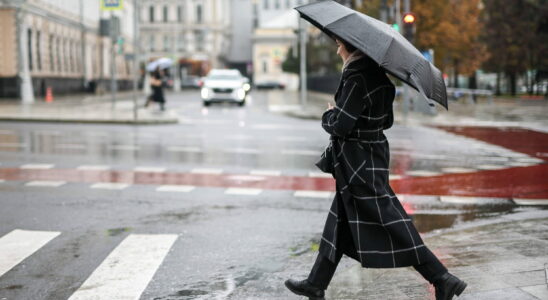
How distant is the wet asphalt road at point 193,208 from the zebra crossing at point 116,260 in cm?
7

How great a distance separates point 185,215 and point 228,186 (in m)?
2.16

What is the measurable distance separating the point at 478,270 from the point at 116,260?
9.37ft

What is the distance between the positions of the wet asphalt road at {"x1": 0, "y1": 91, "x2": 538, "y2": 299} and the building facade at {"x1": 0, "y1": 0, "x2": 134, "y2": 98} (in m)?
23.0

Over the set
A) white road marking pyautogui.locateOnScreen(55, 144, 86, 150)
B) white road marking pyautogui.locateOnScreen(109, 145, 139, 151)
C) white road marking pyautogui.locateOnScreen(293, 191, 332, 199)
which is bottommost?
white road marking pyautogui.locateOnScreen(293, 191, 332, 199)

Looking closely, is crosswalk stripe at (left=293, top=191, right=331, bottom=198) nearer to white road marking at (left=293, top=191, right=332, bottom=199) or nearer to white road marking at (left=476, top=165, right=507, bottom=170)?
white road marking at (left=293, top=191, right=332, bottom=199)

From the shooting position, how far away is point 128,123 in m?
23.4

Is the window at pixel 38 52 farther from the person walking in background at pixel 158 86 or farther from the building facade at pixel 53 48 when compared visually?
the person walking in background at pixel 158 86

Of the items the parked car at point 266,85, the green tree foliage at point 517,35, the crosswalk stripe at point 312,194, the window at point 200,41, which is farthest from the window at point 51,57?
the window at point 200,41

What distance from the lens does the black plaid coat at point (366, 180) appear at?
4.64 m

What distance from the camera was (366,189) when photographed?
4664mm

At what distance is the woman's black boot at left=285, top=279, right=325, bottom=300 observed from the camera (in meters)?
5.00

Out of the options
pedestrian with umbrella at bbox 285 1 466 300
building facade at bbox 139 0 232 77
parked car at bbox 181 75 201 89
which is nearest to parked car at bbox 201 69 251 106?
pedestrian with umbrella at bbox 285 1 466 300

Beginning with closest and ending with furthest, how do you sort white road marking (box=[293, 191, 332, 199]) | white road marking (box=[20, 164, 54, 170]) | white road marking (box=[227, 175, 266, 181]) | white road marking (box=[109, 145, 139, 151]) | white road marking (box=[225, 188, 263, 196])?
1. white road marking (box=[293, 191, 332, 199])
2. white road marking (box=[225, 188, 263, 196])
3. white road marking (box=[227, 175, 266, 181])
4. white road marking (box=[20, 164, 54, 170])
5. white road marking (box=[109, 145, 139, 151])

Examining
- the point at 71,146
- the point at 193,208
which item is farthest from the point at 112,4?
the point at 193,208
